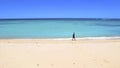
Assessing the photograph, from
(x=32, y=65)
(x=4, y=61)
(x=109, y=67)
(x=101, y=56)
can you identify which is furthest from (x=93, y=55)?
(x=4, y=61)

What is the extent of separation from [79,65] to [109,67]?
0.92m

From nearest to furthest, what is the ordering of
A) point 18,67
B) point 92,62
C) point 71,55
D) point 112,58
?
point 18,67 < point 92,62 < point 112,58 < point 71,55

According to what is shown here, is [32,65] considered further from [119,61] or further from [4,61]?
[119,61]

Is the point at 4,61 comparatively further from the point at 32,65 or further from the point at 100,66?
the point at 100,66

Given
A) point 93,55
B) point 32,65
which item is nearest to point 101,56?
point 93,55

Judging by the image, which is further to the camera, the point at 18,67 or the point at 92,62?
the point at 92,62

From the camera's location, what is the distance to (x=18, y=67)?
7238 mm

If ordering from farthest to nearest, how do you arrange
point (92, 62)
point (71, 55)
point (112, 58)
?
point (71, 55), point (112, 58), point (92, 62)

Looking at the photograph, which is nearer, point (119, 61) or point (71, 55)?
point (119, 61)

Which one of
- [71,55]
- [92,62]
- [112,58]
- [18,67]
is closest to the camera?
[18,67]

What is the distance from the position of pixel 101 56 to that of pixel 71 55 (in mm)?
1125

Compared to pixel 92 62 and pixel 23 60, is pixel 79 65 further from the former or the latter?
pixel 23 60

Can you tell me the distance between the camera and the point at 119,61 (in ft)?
26.5

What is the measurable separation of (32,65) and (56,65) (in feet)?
2.47
